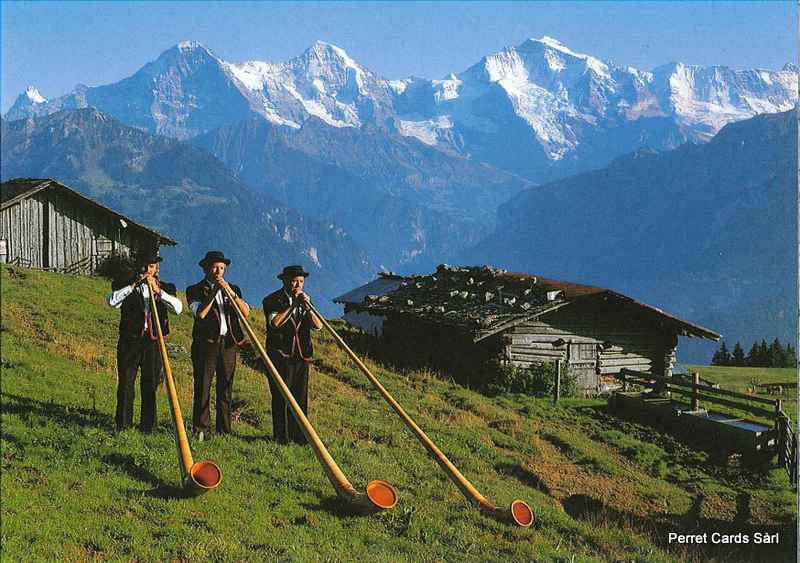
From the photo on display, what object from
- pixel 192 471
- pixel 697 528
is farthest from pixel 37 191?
pixel 697 528

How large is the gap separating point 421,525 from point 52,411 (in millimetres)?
5692

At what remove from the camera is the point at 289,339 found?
10039 mm

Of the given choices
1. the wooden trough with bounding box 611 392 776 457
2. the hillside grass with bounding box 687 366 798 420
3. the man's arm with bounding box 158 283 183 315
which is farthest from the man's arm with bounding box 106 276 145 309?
the hillside grass with bounding box 687 366 798 420

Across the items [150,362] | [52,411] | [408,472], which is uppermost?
[150,362]

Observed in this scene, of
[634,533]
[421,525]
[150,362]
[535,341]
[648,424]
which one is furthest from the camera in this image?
[535,341]

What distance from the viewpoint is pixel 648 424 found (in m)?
21.8

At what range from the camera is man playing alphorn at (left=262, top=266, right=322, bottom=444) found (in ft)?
32.0

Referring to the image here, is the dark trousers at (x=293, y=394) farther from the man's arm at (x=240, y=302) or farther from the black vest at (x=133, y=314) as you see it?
the black vest at (x=133, y=314)

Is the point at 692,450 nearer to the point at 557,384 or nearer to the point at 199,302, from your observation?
the point at 557,384

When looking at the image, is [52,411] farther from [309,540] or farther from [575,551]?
[575,551]

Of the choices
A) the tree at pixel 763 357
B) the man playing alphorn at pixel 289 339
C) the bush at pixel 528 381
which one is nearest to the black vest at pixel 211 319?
the man playing alphorn at pixel 289 339

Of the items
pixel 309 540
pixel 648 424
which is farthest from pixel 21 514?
pixel 648 424

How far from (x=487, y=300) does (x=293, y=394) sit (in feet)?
58.9

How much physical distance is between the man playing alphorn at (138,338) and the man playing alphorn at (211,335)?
35 centimetres
